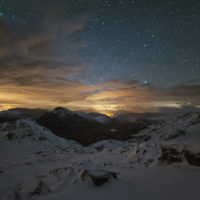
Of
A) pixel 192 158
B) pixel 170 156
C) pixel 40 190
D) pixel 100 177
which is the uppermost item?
pixel 100 177

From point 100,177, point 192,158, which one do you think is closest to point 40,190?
point 100,177

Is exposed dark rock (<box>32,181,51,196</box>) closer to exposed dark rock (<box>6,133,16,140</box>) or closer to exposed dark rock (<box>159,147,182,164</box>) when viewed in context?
exposed dark rock (<box>159,147,182,164</box>)

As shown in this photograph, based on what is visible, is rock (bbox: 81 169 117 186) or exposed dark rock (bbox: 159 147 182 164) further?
exposed dark rock (bbox: 159 147 182 164)

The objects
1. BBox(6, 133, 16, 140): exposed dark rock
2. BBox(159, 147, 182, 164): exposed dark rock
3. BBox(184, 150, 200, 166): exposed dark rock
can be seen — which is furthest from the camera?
BBox(6, 133, 16, 140): exposed dark rock

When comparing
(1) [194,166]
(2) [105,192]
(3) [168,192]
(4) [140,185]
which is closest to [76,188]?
(2) [105,192]

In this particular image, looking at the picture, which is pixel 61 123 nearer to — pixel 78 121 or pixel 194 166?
pixel 78 121

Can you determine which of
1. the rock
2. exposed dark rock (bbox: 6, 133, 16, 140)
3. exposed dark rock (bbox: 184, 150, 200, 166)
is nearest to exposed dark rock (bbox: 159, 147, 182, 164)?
exposed dark rock (bbox: 184, 150, 200, 166)

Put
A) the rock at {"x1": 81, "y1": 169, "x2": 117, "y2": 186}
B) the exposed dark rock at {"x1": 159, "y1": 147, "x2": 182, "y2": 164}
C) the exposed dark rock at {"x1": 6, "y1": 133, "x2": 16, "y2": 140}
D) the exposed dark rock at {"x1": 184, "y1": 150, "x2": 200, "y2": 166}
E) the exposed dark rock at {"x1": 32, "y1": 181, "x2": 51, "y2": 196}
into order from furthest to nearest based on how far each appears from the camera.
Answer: the exposed dark rock at {"x1": 6, "y1": 133, "x2": 16, "y2": 140}
the exposed dark rock at {"x1": 159, "y1": 147, "x2": 182, "y2": 164}
the exposed dark rock at {"x1": 184, "y1": 150, "x2": 200, "y2": 166}
the exposed dark rock at {"x1": 32, "y1": 181, "x2": 51, "y2": 196}
the rock at {"x1": 81, "y1": 169, "x2": 117, "y2": 186}

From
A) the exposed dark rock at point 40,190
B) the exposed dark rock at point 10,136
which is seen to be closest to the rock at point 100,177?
the exposed dark rock at point 40,190

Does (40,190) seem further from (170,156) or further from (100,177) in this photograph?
(170,156)

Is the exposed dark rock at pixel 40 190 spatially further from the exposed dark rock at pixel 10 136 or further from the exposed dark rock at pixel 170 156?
the exposed dark rock at pixel 10 136

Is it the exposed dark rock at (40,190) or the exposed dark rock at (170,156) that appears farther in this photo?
the exposed dark rock at (170,156)

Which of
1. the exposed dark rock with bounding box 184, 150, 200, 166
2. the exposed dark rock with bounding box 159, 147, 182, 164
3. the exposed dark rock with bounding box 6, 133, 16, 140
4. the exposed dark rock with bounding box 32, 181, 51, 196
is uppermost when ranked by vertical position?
the exposed dark rock with bounding box 184, 150, 200, 166

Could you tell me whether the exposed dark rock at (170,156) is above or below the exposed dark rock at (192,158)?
below
